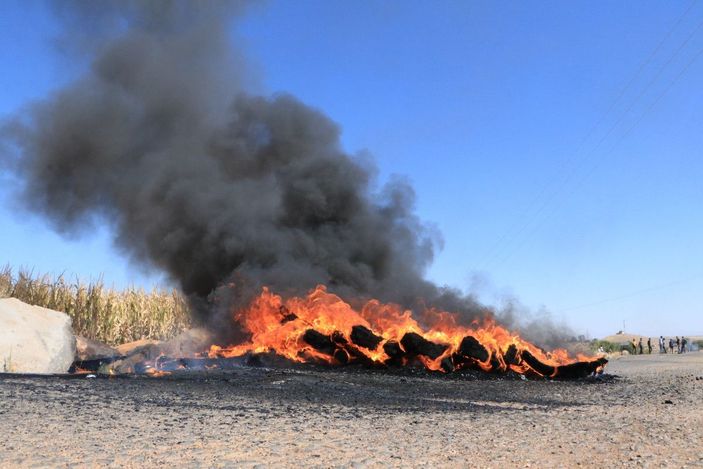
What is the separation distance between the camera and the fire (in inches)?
687

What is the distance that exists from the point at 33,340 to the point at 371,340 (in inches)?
356

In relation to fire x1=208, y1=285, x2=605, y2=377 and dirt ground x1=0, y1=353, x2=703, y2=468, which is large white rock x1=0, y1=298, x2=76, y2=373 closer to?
dirt ground x1=0, y1=353, x2=703, y2=468

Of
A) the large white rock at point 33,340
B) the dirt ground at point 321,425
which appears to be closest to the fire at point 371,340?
the dirt ground at point 321,425

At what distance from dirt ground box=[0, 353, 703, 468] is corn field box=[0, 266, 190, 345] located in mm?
12472

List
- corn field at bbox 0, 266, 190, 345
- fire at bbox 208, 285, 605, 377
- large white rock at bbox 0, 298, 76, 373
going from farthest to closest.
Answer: corn field at bbox 0, 266, 190, 345 → fire at bbox 208, 285, 605, 377 → large white rock at bbox 0, 298, 76, 373

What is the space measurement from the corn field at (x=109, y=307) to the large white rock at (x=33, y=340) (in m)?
7.19

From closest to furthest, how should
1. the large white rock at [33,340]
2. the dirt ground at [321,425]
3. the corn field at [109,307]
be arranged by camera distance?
the dirt ground at [321,425], the large white rock at [33,340], the corn field at [109,307]

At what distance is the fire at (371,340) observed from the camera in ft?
57.3

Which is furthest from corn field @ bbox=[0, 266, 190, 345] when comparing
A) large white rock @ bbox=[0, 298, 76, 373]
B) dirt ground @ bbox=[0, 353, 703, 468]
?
dirt ground @ bbox=[0, 353, 703, 468]

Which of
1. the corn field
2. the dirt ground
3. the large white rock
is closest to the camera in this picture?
the dirt ground

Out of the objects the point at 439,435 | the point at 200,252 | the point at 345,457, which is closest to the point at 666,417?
the point at 439,435

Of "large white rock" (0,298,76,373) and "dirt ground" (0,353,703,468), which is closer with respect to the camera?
"dirt ground" (0,353,703,468)

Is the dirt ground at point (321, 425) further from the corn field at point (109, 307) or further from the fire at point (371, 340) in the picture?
the corn field at point (109, 307)

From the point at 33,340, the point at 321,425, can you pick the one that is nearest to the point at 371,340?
the point at 33,340
